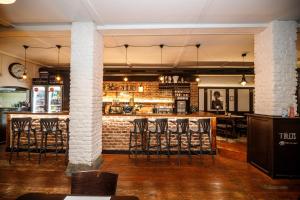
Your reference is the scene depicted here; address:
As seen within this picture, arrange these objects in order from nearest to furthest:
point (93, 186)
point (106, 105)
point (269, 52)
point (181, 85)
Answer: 1. point (93, 186)
2. point (269, 52)
3. point (181, 85)
4. point (106, 105)

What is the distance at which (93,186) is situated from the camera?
1.76 m

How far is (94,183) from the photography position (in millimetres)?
1763

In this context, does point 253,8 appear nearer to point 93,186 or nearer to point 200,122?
point 200,122

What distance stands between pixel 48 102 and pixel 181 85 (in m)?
5.55

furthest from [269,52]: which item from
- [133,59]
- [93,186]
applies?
[133,59]

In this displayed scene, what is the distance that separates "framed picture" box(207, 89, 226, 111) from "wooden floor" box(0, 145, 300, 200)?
5766 millimetres

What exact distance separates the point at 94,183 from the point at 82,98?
2820 millimetres

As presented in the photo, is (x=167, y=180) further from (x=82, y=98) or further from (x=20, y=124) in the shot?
(x=20, y=124)

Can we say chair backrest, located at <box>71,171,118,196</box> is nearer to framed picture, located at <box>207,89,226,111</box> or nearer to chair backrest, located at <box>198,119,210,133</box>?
chair backrest, located at <box>198,119,210,133</box>

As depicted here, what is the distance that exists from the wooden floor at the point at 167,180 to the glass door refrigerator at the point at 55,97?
2.99 meters

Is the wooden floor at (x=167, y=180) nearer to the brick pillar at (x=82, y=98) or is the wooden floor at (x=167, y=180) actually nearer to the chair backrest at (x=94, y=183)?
the brick pillar at (x=82, y=98)

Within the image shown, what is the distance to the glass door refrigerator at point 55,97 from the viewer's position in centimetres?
803

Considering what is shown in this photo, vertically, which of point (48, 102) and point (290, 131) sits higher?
point (48, 102)

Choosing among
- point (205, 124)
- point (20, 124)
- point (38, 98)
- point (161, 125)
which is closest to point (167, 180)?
point (161, 125)
